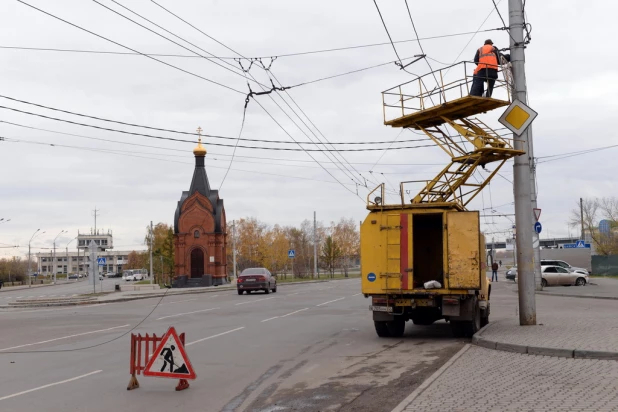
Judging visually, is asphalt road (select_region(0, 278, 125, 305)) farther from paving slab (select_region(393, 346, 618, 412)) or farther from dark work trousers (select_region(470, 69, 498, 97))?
paving slab (select_region(393, 346, 618, 412))

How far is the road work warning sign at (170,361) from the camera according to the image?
880 cm

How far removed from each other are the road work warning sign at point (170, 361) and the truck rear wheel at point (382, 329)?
21.7 ft

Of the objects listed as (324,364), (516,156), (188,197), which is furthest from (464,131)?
(188,197)

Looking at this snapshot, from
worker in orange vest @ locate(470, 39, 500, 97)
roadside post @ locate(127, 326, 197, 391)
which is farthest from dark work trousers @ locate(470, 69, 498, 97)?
roadside post @ locate(127, 326, 197, 391)

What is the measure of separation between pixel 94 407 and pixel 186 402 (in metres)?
1.11

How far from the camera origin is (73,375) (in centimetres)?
1023

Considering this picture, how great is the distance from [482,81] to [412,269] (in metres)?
4.67

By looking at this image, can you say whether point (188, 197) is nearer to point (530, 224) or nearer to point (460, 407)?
point (530, 224)

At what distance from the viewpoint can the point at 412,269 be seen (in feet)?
45.7

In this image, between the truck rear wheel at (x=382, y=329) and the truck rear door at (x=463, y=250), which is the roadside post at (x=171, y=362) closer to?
the truck rear wheel at (x=382, y=329)

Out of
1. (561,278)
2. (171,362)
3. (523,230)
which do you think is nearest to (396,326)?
(523,230)

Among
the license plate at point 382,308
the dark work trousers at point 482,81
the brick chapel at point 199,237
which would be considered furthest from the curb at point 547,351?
the brick chapel at point 199,237

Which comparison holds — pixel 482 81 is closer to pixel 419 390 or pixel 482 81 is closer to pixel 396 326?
pixel 396 326

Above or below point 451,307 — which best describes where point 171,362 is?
below
